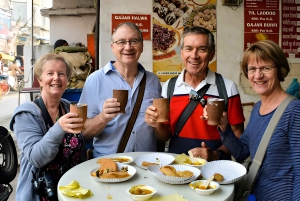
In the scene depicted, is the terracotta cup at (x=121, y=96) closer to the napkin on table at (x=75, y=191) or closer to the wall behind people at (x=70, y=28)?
the napkin on table at (x=75, y=191)

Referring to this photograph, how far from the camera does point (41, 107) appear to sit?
2367 millimetres

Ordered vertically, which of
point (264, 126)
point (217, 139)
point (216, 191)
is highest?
point (264, 126)

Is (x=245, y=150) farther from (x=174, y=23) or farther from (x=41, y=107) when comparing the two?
(x=174, y=23)

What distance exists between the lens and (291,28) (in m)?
5.31

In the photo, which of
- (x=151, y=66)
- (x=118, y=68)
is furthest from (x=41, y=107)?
(x=151, y=66)


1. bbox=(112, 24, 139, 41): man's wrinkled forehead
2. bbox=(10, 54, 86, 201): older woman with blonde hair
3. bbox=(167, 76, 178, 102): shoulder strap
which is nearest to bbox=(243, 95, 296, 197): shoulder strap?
bbox=(167, 76, 178, 102): shoulder strap

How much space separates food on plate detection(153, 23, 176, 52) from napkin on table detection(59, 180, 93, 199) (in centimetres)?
370

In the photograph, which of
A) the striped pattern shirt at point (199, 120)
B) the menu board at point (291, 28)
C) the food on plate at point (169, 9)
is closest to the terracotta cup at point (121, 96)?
the striped pattern shirt at point (199, 120)

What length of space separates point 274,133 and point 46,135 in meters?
1.54

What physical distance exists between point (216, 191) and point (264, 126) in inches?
23.3

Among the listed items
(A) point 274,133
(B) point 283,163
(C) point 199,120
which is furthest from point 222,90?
(B) point 283,163

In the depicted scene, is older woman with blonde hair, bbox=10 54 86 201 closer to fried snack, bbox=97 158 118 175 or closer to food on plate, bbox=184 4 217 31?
fried snack, bbox=97 158 118 175

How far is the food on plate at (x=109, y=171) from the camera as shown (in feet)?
6.09

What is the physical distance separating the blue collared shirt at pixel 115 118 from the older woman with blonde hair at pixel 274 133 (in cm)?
71
